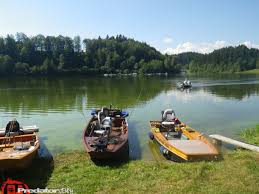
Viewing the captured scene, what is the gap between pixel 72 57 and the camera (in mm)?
163375

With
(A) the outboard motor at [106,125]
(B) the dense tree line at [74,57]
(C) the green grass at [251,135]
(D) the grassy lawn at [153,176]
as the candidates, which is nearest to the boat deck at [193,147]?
(D) the grassy lawn at [153,176]

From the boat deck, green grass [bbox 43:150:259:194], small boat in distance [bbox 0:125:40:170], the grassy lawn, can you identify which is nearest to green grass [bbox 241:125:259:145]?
the grassy lawn

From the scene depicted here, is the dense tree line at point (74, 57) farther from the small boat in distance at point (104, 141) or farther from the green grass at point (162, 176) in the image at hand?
the green grass at point (162, 176)

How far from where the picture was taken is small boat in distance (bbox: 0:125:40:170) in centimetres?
1291

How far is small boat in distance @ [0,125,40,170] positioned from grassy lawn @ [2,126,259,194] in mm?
686

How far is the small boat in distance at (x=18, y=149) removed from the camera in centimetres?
1291

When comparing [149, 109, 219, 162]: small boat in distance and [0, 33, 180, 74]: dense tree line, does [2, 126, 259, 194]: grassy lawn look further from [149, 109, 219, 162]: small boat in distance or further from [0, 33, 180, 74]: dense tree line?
[0, 33, 180, 74]: dense tree line

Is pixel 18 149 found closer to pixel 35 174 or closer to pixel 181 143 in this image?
pixel 35 174

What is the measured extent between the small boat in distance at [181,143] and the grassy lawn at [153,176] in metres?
0.59

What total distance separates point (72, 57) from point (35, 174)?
15405 cm

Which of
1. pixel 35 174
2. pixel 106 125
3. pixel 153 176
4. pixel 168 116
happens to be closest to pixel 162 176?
pixel 153 176

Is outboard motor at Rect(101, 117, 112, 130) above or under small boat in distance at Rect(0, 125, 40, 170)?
above

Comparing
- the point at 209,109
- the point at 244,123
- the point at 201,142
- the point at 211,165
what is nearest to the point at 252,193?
the point at 211,165

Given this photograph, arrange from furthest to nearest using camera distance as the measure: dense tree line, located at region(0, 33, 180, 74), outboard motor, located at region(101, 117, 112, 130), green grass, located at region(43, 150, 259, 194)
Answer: dense tree line, located at region(0, 33, 180, 74) → outboard motor, located at region(101, 117, 112, 130) → green grass, located at region(43, 150, 259, 194)
